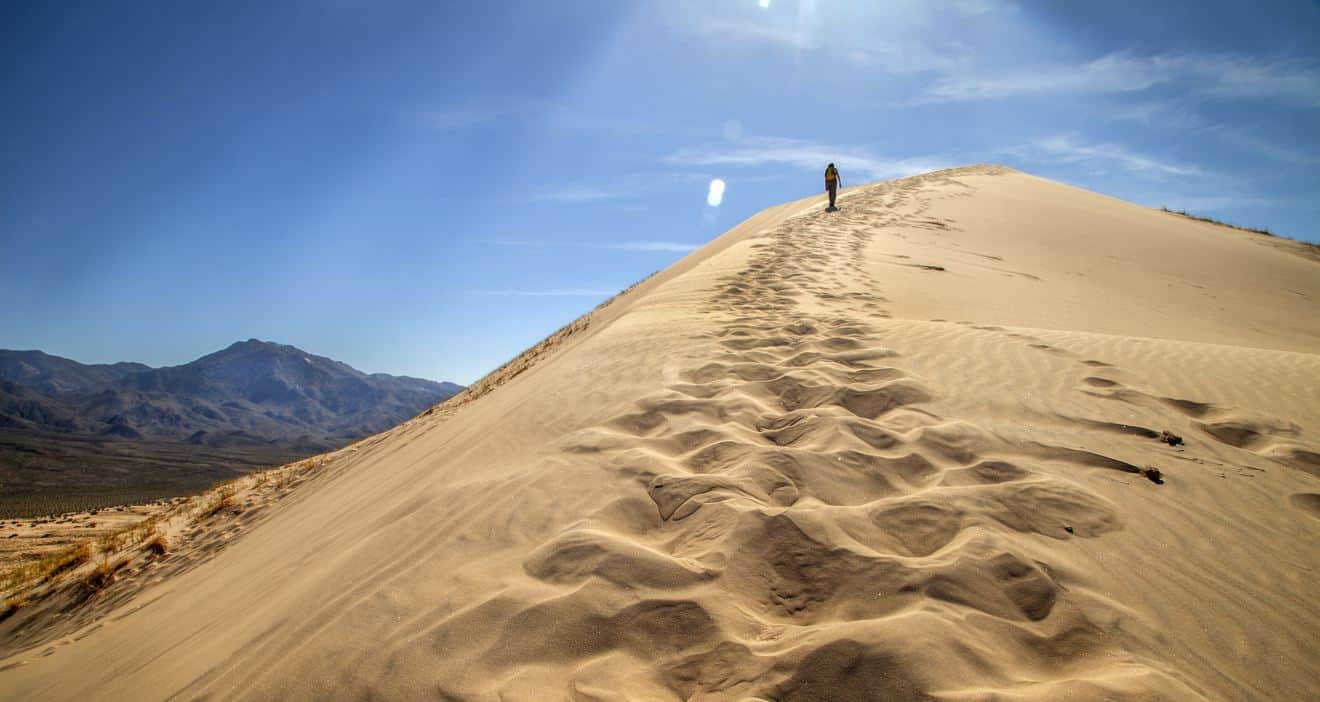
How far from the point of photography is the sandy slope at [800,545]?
62.4 inches

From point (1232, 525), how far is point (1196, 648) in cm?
103

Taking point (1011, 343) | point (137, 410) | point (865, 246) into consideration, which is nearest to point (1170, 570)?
point (1011, 343)

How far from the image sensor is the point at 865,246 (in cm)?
1085

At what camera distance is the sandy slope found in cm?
158

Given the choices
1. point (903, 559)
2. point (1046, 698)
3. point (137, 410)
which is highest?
point (903, 559)

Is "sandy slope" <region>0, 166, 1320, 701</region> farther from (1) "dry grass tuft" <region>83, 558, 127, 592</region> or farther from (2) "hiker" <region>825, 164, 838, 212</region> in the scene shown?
(2) "hiker" <region>825, 164, 838, 212</region>

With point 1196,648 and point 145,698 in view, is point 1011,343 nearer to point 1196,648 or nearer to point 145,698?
point 1196,648

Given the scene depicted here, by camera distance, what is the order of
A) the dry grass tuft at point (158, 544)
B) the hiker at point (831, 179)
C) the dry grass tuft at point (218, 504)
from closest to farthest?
the dry grass tuft at point (158, 544) < the dry grass tuft at point (218, 504) < the hiker at point (831, 179)

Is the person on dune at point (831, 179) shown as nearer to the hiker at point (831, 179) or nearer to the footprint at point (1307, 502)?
the hiker at point (831, 179)

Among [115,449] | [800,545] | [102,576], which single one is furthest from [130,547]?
[115,449]

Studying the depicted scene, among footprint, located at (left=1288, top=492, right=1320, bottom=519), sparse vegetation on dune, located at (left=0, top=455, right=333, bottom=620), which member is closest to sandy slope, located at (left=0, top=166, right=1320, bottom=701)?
footprint, located at (left=1288, top=492, right=1320, bottom=519)

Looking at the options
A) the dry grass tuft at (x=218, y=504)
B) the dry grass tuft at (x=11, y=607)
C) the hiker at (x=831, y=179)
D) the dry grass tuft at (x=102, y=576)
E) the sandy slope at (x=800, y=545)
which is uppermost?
the hiker at (x=831, y=179)

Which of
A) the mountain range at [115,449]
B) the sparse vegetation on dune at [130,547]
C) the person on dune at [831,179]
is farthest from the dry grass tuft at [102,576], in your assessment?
the person on dune at [831,179]

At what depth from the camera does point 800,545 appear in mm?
2062
